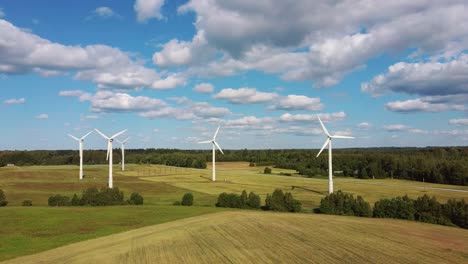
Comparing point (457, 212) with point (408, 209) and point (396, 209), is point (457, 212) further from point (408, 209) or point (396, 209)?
point (396, 209)

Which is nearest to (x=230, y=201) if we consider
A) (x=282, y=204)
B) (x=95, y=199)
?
(x=282, y=204)

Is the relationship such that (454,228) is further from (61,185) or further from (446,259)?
(61,185)

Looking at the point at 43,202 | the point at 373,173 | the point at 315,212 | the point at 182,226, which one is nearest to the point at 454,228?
the point at 315,212

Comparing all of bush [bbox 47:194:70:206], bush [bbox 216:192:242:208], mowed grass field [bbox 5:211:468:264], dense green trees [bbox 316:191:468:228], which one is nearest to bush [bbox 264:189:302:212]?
dense green trees [bbox 316:191:468:228]

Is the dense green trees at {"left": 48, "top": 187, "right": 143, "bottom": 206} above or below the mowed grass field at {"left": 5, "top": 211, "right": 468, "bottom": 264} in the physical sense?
above

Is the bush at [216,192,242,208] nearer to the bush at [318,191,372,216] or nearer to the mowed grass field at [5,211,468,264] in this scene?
the bush at [318,191,372,216]
